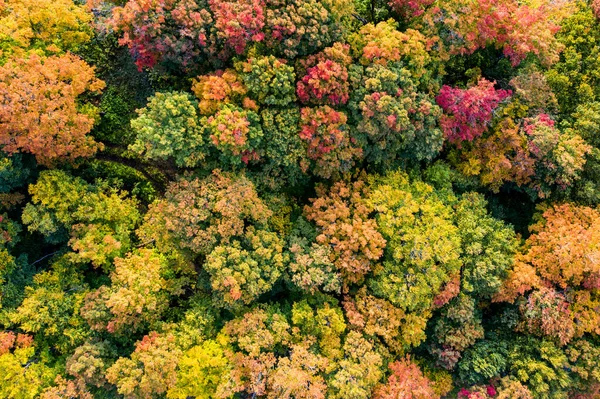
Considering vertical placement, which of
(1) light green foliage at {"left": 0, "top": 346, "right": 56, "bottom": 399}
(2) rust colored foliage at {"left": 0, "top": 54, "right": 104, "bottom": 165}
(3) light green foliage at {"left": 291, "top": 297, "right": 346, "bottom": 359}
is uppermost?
(2) rust colored foliage at {"left": 0, "top": 54, "right": 104, "bottom": 165}

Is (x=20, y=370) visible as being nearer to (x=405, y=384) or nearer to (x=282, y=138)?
(x=282, y=138)

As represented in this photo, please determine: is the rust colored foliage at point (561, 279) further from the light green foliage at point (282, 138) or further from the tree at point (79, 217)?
the tree at point (79, 217)

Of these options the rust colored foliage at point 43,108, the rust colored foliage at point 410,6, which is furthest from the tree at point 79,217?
the rust colored foliage at point 410,6

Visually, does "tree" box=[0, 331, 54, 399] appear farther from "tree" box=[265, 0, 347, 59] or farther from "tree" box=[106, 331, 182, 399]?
"tree" box=[265, 0, 347, 59]

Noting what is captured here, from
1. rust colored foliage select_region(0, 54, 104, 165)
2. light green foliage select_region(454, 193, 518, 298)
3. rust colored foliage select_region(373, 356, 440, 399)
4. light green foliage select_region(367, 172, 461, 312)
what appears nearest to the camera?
rust colored foliage select_region(0, 54, 104, 165)

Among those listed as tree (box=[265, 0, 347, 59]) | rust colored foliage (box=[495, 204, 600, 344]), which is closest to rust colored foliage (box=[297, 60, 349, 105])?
tree (box=[265, 0, 347, 59])

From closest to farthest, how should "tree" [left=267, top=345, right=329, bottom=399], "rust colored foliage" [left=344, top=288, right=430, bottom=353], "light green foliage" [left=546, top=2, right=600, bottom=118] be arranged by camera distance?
"tree" [left=267, top=345, right=329, bottom=399]
"rust colored foliage" [left=344, top=288, right=430, bottom=353]
"light green foliage" [left=546, top=2, right=600, bottom=118]

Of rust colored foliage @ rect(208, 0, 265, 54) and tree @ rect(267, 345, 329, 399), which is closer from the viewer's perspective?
rust colored foliage @ rect(208, 0, 265, 54)

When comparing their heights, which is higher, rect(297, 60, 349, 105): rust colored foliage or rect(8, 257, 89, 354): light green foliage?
rect(297, 60, 349, 105): rust colored foliage

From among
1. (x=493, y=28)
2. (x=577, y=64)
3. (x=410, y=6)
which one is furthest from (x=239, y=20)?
(x=577, y=64)
